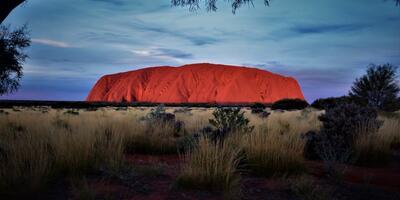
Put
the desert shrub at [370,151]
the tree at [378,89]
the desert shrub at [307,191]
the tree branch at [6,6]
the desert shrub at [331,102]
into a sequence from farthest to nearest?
the tree at [378,89] → the desert shrub at [331,102] → the desert shrub at [370,151] → the tree branch at [6,6] → the desert shrub at [307,191]

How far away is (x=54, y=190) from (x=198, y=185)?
6.22 ft

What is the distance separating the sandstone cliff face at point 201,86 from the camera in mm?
92125

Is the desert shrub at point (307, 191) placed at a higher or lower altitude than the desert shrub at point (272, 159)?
lower

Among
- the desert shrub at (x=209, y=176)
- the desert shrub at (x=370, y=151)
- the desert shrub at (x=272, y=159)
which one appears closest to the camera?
the desert shrub at (x=209, y=176)

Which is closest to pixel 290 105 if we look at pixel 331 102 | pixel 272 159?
pixel 331 102

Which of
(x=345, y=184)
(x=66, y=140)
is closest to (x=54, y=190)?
(x=66, y=140)

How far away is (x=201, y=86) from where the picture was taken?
95.2 meters

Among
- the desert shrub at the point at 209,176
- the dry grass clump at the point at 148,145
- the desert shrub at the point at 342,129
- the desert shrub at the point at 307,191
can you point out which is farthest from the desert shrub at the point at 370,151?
the dry grass clump at the point at 148,145

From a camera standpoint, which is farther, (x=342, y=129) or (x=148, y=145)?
(x=342, y=129)

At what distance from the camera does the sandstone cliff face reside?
92.1 meters

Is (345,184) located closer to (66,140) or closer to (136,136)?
(66,140)

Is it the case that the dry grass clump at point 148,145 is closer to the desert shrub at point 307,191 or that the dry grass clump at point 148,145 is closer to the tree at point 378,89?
the desert shrub at point 307,191

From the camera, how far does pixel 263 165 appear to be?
6.23 meters

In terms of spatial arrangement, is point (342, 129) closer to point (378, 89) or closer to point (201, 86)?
point (378, 89)
